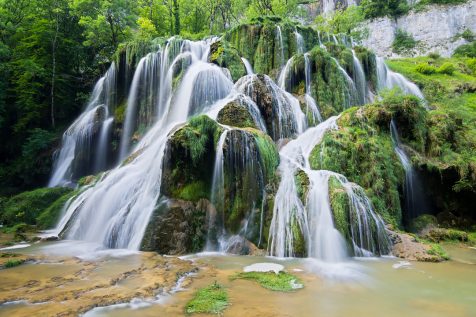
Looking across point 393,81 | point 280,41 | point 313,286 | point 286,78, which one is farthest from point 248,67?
point 313,286

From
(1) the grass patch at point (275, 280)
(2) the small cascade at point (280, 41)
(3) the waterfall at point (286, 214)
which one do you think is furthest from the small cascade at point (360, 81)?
(1) the grass patch at point (275, 280)

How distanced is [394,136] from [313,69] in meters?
6.18

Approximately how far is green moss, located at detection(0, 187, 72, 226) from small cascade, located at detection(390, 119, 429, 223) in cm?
1236

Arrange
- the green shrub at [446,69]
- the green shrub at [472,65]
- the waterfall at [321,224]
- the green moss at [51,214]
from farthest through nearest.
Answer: the green shrub at [472,65] → the green shrub at [446,69] → the green moss at [51,214] → the waterfall at [321,224]

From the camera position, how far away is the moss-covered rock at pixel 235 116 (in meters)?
11.1

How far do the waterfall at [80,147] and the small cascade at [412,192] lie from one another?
13.7 m

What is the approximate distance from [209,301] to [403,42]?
48557 mm

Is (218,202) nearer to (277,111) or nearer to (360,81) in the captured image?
(277,111)

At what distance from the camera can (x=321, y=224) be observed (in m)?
7.94

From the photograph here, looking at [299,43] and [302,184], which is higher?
[299,43]

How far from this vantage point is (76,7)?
917 inches

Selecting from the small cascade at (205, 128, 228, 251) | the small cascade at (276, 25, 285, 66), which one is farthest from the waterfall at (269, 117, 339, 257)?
the small cascade at (276, 25, 285, 66)

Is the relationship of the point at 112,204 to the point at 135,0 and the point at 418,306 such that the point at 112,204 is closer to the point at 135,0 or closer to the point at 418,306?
the point at 418,306

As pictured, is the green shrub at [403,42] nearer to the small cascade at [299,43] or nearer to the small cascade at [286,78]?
the small cascade at [299,43]
